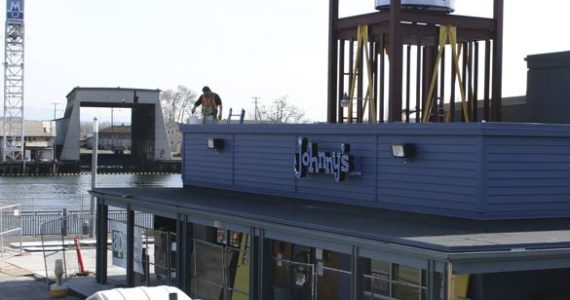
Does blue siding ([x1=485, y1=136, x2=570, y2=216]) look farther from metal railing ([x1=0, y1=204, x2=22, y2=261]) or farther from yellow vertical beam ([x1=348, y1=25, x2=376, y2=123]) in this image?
metal railing ([x1=0, y1=204, x2=22, y2=261])

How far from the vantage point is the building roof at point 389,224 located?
13039 millimetres

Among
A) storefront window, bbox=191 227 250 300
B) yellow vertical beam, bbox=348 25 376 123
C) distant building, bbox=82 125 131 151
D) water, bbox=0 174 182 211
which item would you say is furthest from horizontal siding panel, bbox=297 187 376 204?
distant building, bbox=82 125 131 151

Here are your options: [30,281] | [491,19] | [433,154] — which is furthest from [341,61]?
[30,281]

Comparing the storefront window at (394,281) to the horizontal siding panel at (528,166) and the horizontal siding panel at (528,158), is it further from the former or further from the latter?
the horizontal siding panel at (528,158)

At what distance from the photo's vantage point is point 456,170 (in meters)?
16.2

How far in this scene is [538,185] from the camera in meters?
16.3

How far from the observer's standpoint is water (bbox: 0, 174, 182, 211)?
251 feet

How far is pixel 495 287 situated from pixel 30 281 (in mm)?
16641

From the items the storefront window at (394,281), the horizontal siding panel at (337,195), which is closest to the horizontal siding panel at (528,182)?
the storefront window at (394,281)

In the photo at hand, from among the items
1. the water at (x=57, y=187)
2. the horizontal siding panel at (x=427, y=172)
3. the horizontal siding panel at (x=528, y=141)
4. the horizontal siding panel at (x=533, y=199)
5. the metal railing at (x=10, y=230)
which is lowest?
the water at (x=57, y=187)

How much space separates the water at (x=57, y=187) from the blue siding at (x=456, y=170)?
46808 millimetres

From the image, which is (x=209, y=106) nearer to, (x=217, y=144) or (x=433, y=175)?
(x=217, y=144)

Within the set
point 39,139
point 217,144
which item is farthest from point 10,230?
point 39,139

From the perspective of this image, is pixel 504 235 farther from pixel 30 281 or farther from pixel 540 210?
pixel 30 281
